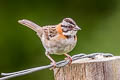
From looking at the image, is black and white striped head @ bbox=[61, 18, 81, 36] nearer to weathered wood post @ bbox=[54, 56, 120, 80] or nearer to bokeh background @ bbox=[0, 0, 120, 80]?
weathered wood post @ bbox=[54, 56, 120, 80]

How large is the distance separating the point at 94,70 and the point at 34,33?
14.9 ft

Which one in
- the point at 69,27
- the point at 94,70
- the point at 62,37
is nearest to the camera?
the point at 94,70

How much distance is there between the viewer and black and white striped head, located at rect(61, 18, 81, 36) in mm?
4578

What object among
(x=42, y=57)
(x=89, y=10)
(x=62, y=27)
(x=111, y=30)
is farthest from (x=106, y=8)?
(x=62, y=27)

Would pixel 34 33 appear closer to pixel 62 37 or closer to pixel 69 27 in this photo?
pixel 62 37

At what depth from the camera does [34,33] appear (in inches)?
314

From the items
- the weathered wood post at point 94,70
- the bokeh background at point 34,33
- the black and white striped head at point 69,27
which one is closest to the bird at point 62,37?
the black and white striped head at point 69,27

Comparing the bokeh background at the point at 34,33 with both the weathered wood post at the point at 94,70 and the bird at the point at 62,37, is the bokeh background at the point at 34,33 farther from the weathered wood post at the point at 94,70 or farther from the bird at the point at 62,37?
the weathered wood post at the point at 94,70

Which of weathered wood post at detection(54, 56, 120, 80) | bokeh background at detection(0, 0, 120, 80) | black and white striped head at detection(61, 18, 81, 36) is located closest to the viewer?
weathered wood post at detection(54, 56, 120, 80)

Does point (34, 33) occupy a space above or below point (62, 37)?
below

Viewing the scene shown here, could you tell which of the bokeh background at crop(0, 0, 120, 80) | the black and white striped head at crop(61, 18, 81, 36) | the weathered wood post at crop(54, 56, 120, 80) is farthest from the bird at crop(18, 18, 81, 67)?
the bokeh background at crop(0, 0, 120, 80)

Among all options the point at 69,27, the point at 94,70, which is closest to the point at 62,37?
the point at 69,27

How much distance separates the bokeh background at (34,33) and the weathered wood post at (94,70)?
388cm

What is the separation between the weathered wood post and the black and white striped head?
991mm
